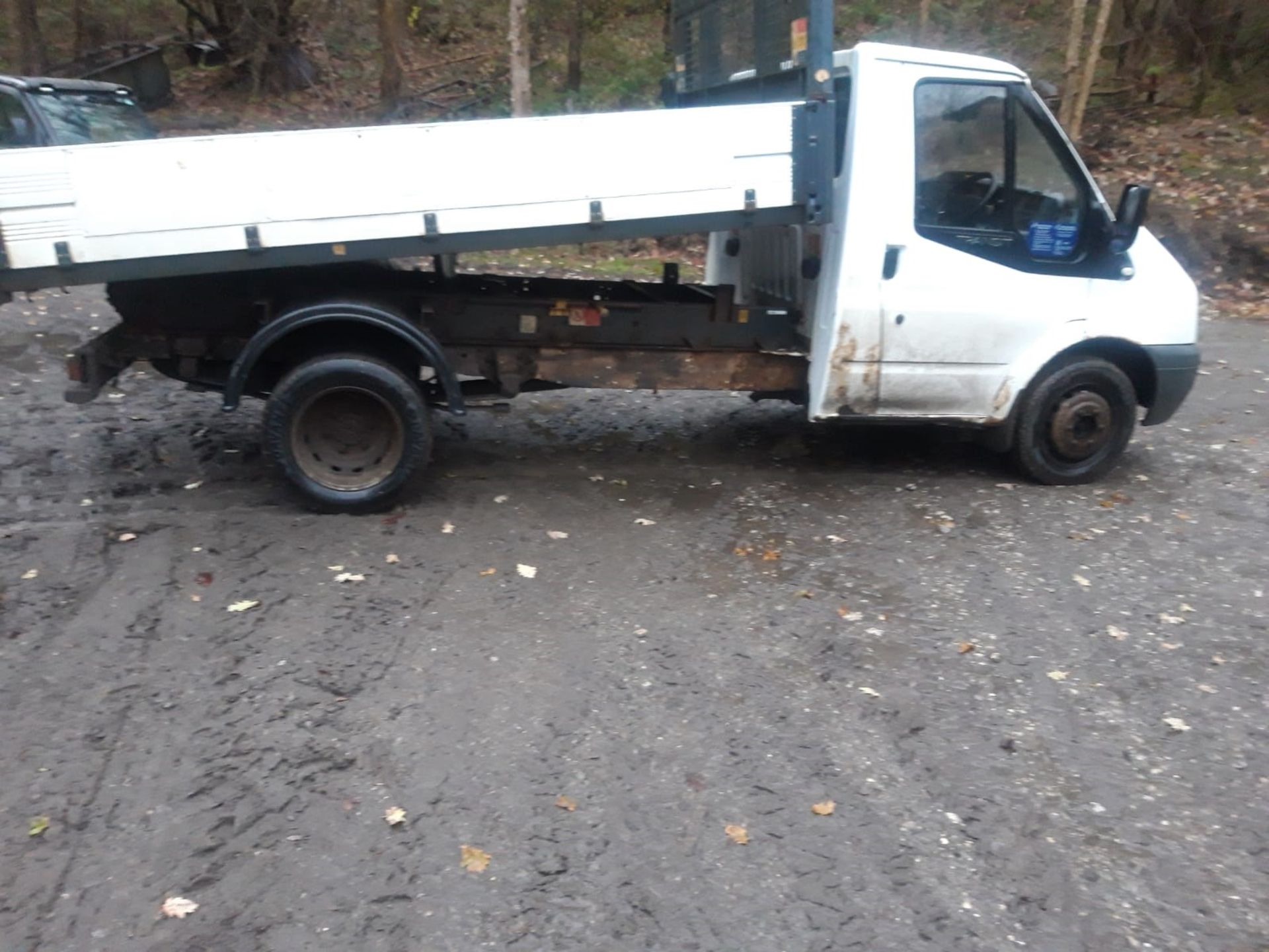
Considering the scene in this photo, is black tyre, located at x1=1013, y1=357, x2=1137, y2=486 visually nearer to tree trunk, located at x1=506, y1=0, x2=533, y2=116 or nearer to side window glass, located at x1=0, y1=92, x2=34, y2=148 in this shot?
side window glass, located at x1=0, y1=92, x2=34, y2=148

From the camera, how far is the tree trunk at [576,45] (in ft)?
57.5

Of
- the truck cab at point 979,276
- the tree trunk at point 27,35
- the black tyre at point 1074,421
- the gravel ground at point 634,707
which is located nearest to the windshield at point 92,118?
the gravel ground at point 634,707

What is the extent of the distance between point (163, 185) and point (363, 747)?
9.38 ft

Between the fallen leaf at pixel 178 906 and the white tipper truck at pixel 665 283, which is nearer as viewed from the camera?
the fallen leaf at pixel 178 906

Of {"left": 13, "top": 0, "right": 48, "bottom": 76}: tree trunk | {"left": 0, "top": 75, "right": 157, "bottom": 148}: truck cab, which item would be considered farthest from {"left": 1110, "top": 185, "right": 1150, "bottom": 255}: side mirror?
{"left": 13, "top": 0, "right": 48, "bottom": 76}: tree trunk

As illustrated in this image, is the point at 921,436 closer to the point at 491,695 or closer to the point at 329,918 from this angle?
the point at 491,695

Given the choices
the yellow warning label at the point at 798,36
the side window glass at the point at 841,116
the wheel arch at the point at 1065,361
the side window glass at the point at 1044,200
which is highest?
the yellow warning label at the point at 798,36

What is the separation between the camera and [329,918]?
10.2 ft

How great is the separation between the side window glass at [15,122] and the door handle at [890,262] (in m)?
5.58

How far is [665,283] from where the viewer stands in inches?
275

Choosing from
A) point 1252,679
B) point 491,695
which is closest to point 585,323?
point 491,695

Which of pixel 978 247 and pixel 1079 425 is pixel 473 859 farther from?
pixel 1079 425

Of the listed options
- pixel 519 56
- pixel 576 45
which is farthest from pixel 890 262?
pixel 576 45

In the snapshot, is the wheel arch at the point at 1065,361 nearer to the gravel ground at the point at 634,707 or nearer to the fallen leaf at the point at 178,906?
→ the gravel ground at the point at 634,707
